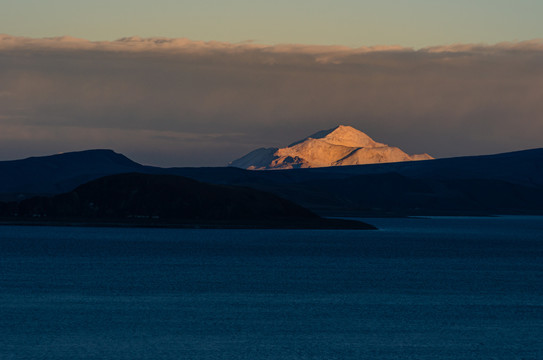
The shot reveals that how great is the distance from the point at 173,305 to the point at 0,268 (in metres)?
33.0

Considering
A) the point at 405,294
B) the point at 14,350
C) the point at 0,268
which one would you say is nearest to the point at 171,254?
the point at 0,268

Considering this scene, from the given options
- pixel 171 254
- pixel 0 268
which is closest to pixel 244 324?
pixel 0 268

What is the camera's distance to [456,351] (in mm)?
42156

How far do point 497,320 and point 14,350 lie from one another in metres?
26.9

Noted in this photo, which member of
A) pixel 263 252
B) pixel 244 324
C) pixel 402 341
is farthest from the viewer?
pixel 263 252

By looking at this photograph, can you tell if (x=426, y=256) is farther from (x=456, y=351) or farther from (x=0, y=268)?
(x=456, y=351)

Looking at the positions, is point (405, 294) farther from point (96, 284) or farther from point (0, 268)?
point (0, 268)

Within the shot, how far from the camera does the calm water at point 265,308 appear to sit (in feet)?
139

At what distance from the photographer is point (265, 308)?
56.7m

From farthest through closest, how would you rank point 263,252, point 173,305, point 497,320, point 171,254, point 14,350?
point 263,252 → point 171,254 → point 173,305 → point 497,320 → point 14,350

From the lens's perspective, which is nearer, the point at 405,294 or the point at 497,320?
the point at 497,320

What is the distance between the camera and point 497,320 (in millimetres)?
52781

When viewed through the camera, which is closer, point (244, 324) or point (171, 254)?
point (244, 324)

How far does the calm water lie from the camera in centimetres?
4244
